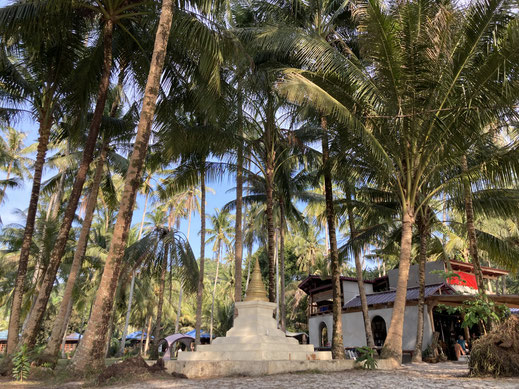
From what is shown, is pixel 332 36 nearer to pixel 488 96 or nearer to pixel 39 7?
pixel 488 96

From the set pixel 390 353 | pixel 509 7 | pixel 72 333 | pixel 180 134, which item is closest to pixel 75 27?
pixel 180 134

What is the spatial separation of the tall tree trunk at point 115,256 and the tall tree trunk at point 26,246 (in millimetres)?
4353

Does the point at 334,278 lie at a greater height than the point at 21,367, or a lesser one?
greater

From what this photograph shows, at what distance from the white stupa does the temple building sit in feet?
29.0

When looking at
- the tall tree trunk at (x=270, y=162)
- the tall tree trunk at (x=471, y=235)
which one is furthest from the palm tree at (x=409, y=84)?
the tall tree trunk at (x=270, y=162)

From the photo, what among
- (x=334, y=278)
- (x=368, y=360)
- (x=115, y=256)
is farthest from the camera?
(x=334, y=278)

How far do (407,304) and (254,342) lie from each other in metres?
12.7

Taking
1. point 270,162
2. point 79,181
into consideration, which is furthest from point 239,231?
point 79,181

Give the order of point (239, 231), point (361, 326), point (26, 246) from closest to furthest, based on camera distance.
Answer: point (26, 246) → point (239, 231) → point (361, 326)

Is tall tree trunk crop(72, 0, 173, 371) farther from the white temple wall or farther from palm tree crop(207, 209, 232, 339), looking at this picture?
palm tree crop(207, 209, 232, 339)

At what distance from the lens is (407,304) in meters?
19.2

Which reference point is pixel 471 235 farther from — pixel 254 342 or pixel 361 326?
pixel 361 326

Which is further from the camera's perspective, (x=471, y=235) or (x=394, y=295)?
(x=394, y=295)

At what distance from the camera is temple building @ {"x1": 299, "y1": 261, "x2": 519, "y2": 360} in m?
18.3
